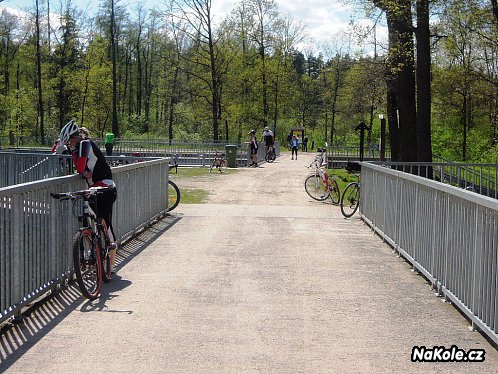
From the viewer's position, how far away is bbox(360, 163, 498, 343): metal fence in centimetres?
575

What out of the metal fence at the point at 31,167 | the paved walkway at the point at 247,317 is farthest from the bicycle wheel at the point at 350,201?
the metal fence at the point at 31,167

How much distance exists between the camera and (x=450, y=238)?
7.14 metres

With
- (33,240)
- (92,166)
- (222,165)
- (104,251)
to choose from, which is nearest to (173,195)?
(92,166)

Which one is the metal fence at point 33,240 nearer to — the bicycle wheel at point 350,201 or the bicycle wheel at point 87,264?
the bicycle wheel at point 87,264

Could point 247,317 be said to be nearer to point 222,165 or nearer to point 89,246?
point 89,246

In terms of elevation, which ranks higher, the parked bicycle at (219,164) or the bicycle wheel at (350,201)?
the parked bicycle at (219,164)

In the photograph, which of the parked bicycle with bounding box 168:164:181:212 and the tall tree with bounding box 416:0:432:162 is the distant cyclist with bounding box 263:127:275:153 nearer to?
the tall tree with bounding box 416:0:432:162

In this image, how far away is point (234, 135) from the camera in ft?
249

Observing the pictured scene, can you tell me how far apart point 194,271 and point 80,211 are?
1837 mm

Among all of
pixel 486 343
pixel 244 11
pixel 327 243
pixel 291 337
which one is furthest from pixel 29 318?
pixel 244 11

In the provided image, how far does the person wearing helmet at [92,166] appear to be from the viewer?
317 inches

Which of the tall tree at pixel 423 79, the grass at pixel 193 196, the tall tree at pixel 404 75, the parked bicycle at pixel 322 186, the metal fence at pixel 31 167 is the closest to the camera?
the metal fence at pixel 31 167

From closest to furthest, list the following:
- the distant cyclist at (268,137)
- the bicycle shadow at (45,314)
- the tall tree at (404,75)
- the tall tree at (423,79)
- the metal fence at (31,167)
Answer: the bicycle shadow at (45,314) → the metal fence at (31,167) → the tall tree at (423,79) → the tall tree at (404,75) → the distant cyclist at (268,137)

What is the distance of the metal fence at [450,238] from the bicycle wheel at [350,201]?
427 cm
